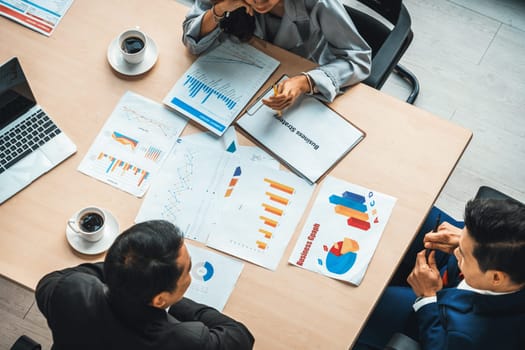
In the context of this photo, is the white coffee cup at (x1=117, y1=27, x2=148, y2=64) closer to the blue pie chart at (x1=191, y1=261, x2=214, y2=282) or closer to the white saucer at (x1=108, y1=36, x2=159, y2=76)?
the white saucer at (x1=108, y1=36, x2=159, y2=76)

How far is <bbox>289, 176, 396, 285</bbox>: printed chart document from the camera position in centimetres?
163

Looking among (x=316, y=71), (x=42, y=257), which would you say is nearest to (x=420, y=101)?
(x=316, y=71)

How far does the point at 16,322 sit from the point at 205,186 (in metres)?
1.06

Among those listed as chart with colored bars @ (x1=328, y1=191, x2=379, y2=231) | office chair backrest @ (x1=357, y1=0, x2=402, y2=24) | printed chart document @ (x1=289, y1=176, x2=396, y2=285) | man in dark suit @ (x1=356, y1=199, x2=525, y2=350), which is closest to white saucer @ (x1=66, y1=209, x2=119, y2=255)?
printed chart document @ (x1=289, y1=176, x2=396, y2=285)

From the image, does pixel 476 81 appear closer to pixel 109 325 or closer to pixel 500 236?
pixel 500 236

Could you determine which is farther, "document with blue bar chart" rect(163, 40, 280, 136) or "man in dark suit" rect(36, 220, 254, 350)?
"document with blue bar chart" rect(163, 40, 280, 136)

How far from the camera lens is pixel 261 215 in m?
1.69

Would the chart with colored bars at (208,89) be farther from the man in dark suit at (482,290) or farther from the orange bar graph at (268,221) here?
the man in dark suit at (482,290)

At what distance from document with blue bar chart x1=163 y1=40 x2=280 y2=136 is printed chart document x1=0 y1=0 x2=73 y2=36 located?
0.44m

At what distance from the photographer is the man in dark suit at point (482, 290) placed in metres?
1.48

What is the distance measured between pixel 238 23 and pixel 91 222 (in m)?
0.70

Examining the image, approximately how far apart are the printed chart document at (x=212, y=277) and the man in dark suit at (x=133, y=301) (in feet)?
0.48

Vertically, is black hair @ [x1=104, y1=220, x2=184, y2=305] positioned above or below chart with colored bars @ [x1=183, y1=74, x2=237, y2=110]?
below

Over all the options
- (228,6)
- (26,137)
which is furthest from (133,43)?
(26,137)
